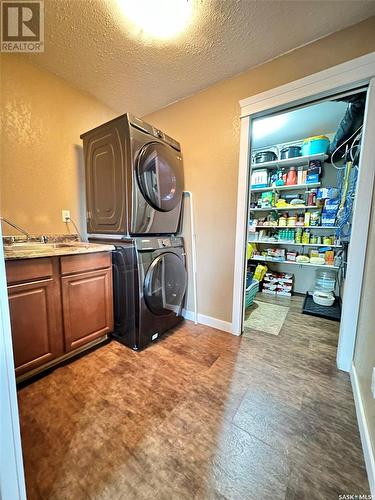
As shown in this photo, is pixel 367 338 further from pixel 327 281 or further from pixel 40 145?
pixel 40 145

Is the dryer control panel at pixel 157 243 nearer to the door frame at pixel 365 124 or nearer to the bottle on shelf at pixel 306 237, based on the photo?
the door frame at pixel 365 124

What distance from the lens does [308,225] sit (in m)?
2.85

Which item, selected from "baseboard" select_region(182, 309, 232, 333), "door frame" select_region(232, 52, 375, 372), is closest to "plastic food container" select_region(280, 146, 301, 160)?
"door frame" select_region(232, 52, 375, 372)

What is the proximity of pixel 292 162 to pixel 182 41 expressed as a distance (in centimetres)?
219

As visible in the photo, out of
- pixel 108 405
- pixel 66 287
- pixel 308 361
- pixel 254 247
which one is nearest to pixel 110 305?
pixel 66 287

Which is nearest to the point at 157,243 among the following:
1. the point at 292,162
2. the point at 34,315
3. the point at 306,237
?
the point at 34,315

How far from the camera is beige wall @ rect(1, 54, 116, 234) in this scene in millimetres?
1592

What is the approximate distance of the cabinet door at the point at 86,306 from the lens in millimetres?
1464

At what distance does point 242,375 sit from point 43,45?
9.57 ft

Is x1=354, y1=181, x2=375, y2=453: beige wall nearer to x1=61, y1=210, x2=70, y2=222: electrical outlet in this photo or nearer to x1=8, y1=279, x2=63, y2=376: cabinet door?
x1=8, y1=279, x2=63, y2=376: cabinet door

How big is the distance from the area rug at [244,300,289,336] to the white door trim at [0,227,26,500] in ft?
5.99

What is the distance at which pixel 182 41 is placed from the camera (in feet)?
4.76

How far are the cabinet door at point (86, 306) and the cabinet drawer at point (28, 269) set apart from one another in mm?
139

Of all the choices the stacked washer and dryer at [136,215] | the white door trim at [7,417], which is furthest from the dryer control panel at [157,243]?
the white door trim at [7,417]
